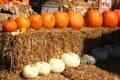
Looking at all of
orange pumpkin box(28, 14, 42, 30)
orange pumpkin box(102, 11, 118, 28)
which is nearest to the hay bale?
orange pumpkin box(28, 14, 42, 30)

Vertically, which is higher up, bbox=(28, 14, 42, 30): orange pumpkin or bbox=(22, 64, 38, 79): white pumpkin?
bbox=(28, 14, 42, 30): orange pumpkin

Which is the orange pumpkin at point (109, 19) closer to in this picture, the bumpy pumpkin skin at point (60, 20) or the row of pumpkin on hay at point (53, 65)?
the bumpy pumpkin skin at point (60, 20)

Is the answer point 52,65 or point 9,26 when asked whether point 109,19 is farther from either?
point 9,26

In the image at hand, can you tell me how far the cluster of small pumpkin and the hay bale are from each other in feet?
0.59

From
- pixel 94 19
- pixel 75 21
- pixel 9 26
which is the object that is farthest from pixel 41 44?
pixel 94 19

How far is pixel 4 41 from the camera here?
23.8 feet

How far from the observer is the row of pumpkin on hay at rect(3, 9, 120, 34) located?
25.8 feet

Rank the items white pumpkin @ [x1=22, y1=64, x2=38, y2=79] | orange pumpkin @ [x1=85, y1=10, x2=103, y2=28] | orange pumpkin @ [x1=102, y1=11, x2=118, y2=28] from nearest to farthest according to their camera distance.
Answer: white pumpkin @ [x1=22, y1=64, x2=38, y2=79]
orange pumpkin @ [x1=85, y1=10, x2=103, y2=28]
orange pumpkin @ [x1=102, y1=11, x2=118, y2=28]

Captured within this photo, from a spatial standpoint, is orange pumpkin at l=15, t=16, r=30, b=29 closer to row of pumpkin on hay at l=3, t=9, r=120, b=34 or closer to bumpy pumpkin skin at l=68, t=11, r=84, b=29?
row of pumpkin on hay at l=3, t=9, r=120, b=34

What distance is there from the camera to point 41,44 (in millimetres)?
7480

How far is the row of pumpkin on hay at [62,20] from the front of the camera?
7.87m

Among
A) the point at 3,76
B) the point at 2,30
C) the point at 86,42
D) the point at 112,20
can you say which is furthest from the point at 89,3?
the point at 3,76

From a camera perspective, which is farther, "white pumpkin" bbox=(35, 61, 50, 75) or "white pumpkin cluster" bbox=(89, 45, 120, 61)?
"white pumpkin cluster" bbox=(89, 45, 120, 61)

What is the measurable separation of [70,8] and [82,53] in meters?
2.12
